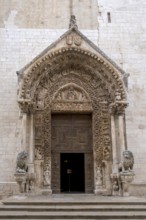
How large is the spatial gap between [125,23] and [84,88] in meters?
3.56

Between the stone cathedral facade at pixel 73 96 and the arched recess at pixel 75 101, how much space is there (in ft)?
0.12

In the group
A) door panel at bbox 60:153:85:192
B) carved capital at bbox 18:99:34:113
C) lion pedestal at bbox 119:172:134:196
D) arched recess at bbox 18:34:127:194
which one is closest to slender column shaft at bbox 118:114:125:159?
arched recess at bbox 18:34:127:194

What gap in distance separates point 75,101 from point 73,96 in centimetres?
24

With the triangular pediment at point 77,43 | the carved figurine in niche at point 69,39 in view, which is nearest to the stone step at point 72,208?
the triangular pediment at point 77,43

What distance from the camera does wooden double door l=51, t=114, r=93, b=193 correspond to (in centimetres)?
1267

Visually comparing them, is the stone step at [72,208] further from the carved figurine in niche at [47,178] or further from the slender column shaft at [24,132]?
the carved figurine in niche at [47,178]

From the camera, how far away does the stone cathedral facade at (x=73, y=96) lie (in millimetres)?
11977

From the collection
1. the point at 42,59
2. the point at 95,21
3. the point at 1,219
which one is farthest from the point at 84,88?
the point at 1,219

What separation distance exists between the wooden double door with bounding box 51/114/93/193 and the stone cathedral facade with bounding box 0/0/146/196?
0.13 feet

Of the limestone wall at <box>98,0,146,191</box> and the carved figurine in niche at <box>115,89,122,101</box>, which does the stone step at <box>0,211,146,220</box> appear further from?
the carved figurine in niche at <box>115,89,122,101</box>

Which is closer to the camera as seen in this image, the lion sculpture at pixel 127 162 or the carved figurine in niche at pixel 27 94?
the lion sculpture at pixel 127 162

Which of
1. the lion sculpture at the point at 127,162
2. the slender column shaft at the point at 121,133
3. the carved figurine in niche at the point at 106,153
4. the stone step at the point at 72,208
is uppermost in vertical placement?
the slender column shaft at the point at 121,133

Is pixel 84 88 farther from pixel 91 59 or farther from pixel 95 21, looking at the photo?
pixel 95 21

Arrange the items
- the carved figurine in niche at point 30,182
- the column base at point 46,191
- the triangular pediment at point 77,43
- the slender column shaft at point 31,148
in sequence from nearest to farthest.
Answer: the carved figurine in niche at point 30,182
the slender column shaft at point 31,148
the column base at point 46,191
the triangular pediment at point 77,43
